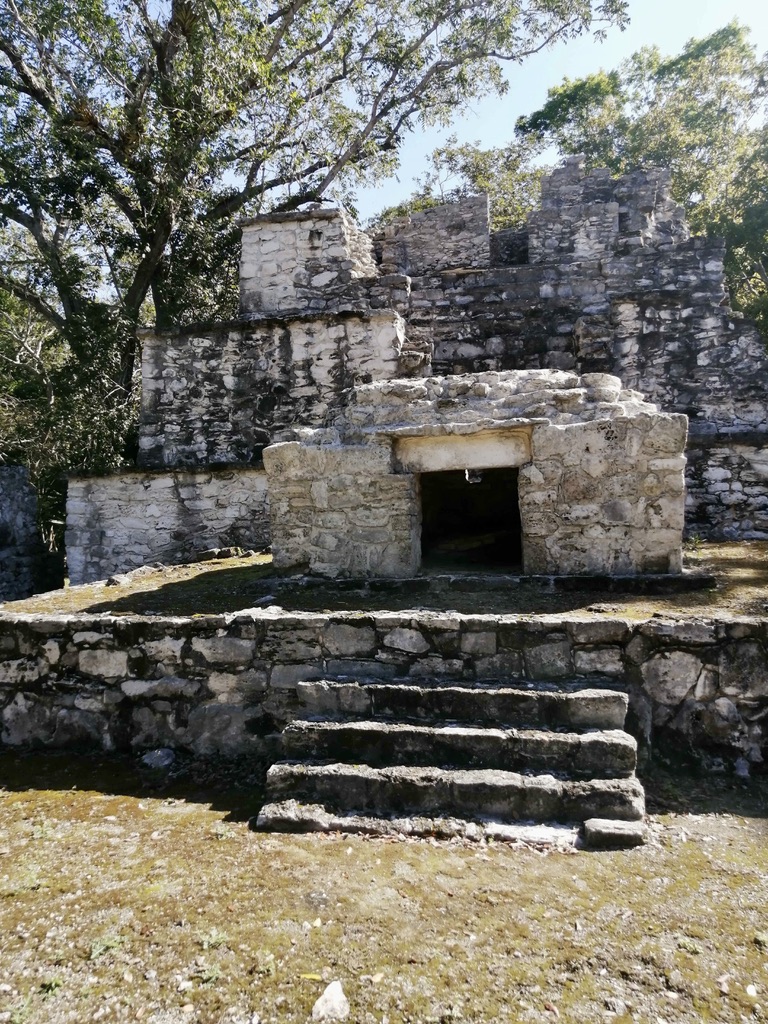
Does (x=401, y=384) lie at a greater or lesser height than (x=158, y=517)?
greater

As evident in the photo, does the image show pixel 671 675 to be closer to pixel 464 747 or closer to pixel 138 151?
pixel 464 747

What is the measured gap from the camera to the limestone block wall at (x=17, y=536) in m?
8.68

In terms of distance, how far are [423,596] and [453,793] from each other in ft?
5.77

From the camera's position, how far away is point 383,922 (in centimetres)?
236

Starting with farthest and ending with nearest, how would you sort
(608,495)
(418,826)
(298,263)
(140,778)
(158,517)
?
1. (298,263)
2. (158,517)
3. (608,495)
4. (140,778)
5. (418,826)

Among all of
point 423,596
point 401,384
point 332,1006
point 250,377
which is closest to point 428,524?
point 401,384

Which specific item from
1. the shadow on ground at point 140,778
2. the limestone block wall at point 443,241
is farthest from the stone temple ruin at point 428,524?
the limestone block wall at point 443,241

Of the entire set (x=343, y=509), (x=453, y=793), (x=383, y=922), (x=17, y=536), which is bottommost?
(x=383, y=922)

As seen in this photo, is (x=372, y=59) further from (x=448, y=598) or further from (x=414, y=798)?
(x=414, y=798)

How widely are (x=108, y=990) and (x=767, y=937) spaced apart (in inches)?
85.7

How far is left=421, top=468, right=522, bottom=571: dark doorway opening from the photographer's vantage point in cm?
666

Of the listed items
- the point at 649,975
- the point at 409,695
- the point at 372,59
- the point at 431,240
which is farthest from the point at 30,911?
the point at 372,59

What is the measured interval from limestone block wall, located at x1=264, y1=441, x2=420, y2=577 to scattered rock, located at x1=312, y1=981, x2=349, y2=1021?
3.16 meters

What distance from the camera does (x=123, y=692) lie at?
406 cm
